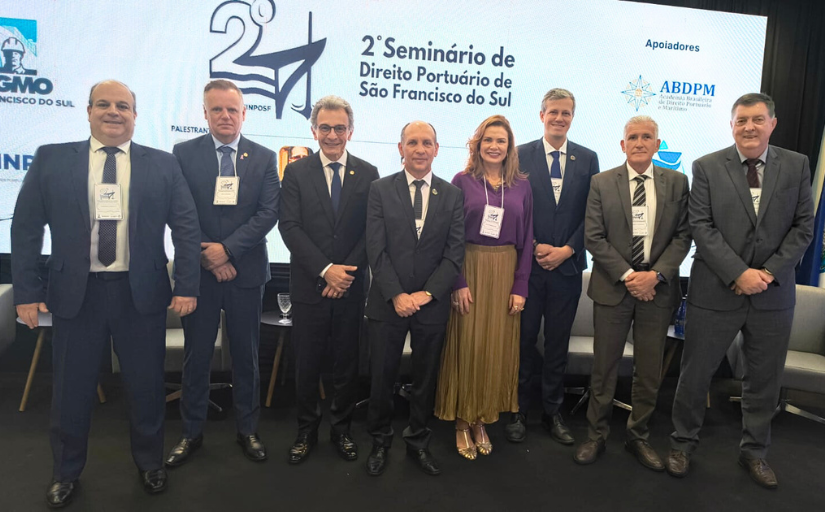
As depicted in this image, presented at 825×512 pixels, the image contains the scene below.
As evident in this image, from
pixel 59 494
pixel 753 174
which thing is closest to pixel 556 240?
pixel 753 174

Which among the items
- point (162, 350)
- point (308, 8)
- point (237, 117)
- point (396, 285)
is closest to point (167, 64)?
point (308, 8)

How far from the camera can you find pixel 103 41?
11.8 ft

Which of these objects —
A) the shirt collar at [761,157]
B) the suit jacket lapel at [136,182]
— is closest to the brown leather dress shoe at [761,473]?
the shirt collar at [761,157]

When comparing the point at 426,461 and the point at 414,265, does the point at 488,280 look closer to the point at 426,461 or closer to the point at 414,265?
the point at 414,265

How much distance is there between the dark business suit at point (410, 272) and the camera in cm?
247

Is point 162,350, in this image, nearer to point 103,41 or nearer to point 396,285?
point 396,285

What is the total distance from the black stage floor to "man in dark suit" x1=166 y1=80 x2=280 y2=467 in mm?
227

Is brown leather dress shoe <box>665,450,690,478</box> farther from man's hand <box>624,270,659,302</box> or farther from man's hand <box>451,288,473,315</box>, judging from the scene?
man's hand <box>451,288,473,315</box>

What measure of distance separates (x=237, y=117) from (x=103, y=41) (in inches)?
69.1

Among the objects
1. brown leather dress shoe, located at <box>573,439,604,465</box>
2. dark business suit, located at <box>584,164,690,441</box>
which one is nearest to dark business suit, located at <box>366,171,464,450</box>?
dark business suit, located at <box>584,164,690,441</box>

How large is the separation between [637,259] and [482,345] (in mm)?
914

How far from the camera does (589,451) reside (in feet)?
9.20

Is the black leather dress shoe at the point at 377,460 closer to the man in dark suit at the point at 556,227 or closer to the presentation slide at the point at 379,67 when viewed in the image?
the man in dark suit at the point at 556,227

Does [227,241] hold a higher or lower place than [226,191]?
lower
